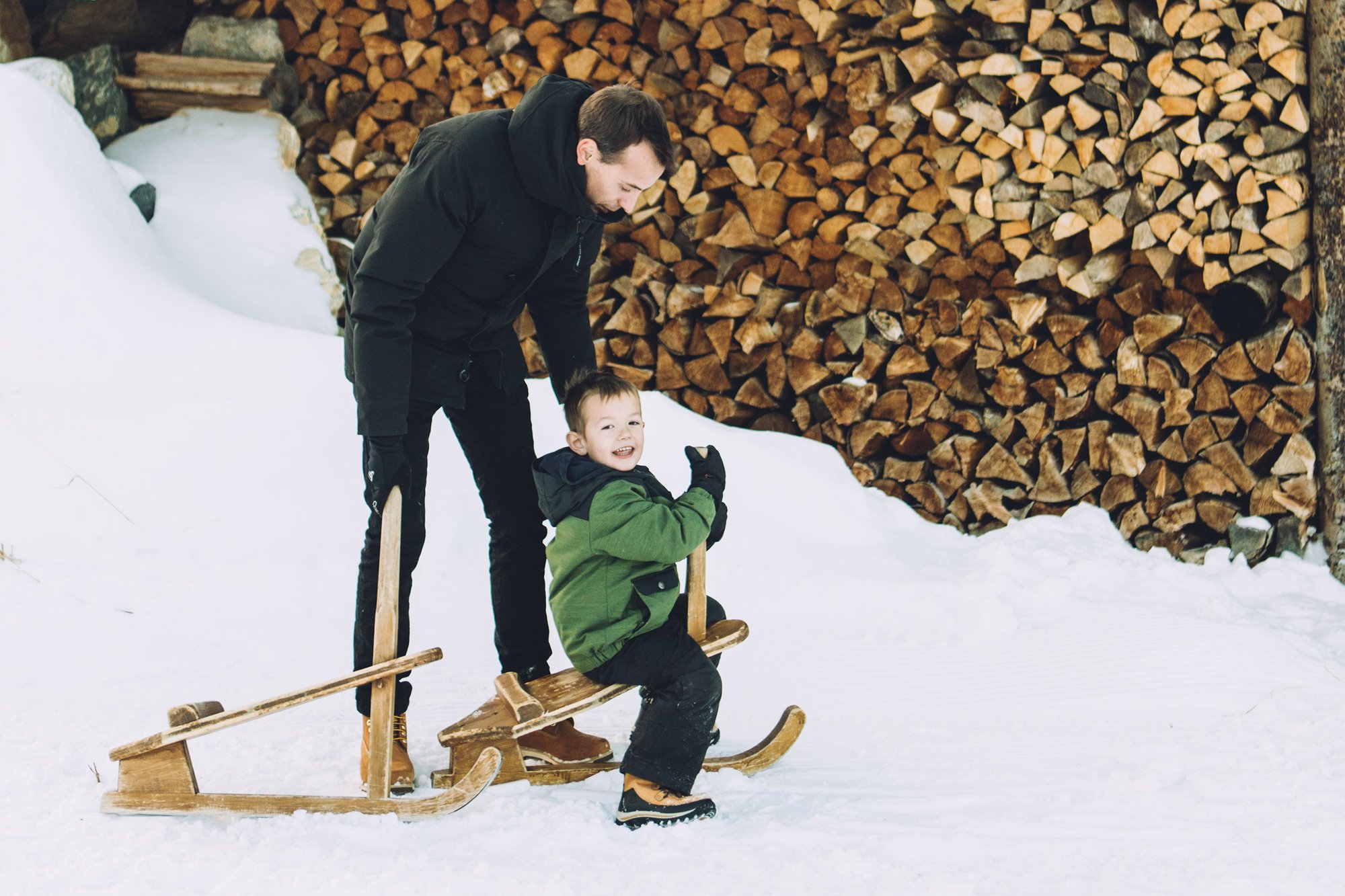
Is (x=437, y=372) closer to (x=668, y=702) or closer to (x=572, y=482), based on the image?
(x=572, y=482)

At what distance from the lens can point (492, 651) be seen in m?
3.43

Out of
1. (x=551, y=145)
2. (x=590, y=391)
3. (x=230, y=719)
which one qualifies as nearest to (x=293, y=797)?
(x=230, y=719)

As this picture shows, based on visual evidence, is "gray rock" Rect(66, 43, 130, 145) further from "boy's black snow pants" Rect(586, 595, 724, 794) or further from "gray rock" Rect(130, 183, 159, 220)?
"boy's black snow pants" Rect(586, 595, 724, 794)

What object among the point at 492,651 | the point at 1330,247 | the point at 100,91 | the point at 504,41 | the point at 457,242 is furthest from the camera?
the point at 100,91

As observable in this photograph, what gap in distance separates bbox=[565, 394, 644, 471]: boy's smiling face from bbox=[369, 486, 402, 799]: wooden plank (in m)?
0.44

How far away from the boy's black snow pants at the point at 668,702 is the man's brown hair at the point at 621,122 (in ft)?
3.40

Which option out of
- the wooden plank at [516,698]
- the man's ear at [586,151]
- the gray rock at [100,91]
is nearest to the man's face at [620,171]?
the man's ear at [586,151]

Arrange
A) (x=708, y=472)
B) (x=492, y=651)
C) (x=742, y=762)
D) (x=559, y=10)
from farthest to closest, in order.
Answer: (x=559, y=10) < (x=492, y=651) < (x=742, y=762) < (x=708, y=472)

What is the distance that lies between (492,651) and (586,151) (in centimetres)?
178

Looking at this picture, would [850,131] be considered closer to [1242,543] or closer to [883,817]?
[1242,543]

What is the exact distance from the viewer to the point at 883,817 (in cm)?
231

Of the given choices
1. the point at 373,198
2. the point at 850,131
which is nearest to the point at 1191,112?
the point at 850,131

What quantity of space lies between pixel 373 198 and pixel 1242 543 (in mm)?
3980

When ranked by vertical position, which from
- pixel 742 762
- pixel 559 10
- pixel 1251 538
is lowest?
pixel 1251 538
